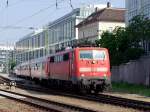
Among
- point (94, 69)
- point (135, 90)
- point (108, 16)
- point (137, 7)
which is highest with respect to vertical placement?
point (108, 16)

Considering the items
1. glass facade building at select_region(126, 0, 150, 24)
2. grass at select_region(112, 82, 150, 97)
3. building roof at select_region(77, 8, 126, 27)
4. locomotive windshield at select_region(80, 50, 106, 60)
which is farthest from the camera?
building roof at select_region(77, 8, 126, 27)

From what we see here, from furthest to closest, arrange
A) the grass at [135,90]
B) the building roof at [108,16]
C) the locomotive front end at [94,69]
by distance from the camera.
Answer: the building roof at [108,16]
the grass at [135,90]
the locomotive front end at [94,69]

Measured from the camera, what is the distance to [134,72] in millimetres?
51688

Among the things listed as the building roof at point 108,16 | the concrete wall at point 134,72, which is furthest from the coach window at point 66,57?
the building roof at point 108,16

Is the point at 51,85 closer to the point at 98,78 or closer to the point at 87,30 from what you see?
the point at 98,78

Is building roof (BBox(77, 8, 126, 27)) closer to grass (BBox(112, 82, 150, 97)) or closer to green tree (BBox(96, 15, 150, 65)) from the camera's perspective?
green tree (BBox(96, 15, 150, 65))

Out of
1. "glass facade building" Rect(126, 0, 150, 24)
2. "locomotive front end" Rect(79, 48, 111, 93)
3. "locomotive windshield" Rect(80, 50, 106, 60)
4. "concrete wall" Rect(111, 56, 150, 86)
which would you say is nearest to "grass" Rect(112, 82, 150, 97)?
"locomotive front end" Rect(79, 48, 111, 93)

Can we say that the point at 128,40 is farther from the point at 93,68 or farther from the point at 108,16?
the point at 108,16

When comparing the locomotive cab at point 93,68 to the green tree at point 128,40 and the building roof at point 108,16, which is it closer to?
the green tree at point 128,40

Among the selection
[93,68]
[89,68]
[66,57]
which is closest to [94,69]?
[93,68]

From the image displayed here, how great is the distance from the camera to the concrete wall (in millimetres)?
49062

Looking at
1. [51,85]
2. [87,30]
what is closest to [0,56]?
[87,30]

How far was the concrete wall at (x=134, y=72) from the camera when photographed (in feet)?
161

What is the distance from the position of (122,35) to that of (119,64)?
16.2 ft
